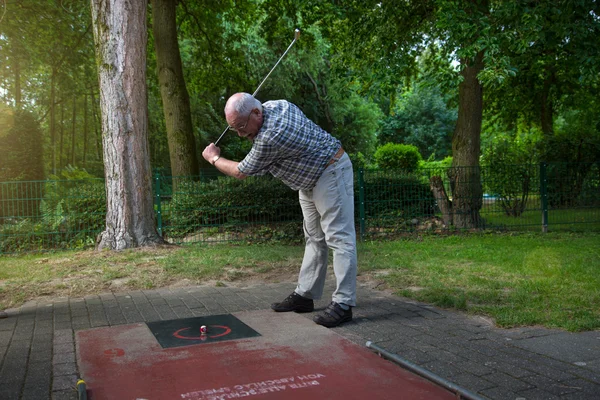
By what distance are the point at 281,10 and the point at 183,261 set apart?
8.45 meters

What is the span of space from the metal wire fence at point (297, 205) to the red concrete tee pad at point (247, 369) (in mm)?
7079

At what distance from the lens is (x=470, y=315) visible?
15.0ft

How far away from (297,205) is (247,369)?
8.45 metres

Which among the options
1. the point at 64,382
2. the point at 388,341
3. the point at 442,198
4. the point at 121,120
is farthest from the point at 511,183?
the point at 64,382

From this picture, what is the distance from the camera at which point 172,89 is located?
44.0 feet

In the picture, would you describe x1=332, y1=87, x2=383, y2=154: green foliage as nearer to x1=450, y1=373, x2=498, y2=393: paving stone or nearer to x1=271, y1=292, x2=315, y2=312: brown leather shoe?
x1=271, y1=292, x2=315, y2=312: brown leather shoe

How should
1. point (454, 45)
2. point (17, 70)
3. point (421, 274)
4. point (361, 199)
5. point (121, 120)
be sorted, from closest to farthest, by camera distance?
point (421, 274) → point (121, 120) → point (454, 45) → point (361, 199) → point (17, 70)

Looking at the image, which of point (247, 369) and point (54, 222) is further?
point (54, 222)

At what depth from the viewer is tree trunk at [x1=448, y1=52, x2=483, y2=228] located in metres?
12.1

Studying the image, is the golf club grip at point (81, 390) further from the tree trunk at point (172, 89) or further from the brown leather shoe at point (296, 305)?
the tree trunk at point (172, 89)

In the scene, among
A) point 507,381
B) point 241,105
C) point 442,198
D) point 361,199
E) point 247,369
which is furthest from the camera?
point 442,198

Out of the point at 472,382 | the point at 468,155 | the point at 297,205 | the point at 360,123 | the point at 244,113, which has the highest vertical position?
the point at 360,123

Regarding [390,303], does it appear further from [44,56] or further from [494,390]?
[44,56]

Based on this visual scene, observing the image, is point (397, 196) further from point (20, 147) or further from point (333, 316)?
point (20, 147)
